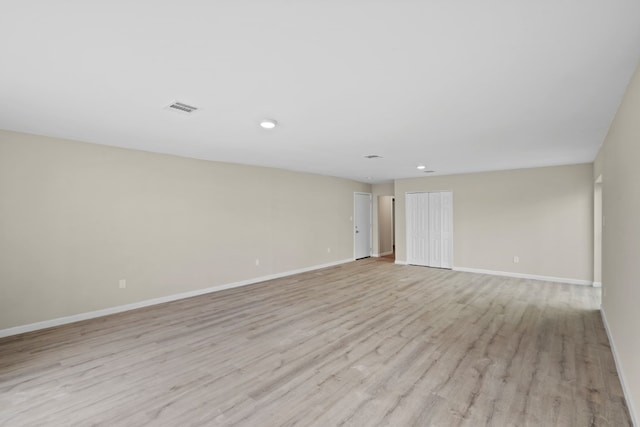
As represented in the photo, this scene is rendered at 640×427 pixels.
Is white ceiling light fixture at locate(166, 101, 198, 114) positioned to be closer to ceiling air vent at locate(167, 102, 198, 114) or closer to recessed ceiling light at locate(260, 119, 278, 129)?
ceiling air vent at locate(167, 102, 198, 114)

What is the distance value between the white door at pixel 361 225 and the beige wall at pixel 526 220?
2.23 m

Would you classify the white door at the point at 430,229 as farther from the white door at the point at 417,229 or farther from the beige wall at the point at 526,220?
the beige wall at the point at 526,220

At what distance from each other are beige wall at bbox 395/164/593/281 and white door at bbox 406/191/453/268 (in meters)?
0.18

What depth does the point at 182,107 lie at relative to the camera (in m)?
2.77

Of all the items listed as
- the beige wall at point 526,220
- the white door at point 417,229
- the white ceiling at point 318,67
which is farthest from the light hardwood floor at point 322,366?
the white door at point 417,229

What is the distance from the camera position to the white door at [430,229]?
7562 millimetres

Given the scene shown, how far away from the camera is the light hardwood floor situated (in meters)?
2.14

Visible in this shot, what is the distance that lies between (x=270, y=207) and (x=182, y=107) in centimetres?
384

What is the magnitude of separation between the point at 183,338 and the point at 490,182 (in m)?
6.91

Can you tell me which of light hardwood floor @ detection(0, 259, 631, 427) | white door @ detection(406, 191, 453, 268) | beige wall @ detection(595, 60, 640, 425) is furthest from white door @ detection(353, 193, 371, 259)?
beige wall @ detection(595, 60, 640, 425)

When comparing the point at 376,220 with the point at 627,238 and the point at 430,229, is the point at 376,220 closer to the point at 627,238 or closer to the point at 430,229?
the point at 430,229

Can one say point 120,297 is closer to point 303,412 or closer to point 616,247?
point 303,412

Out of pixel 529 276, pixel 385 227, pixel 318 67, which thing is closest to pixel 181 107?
pixel 318 67

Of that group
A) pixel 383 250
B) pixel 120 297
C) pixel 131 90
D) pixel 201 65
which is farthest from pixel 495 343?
pixel 383 250
